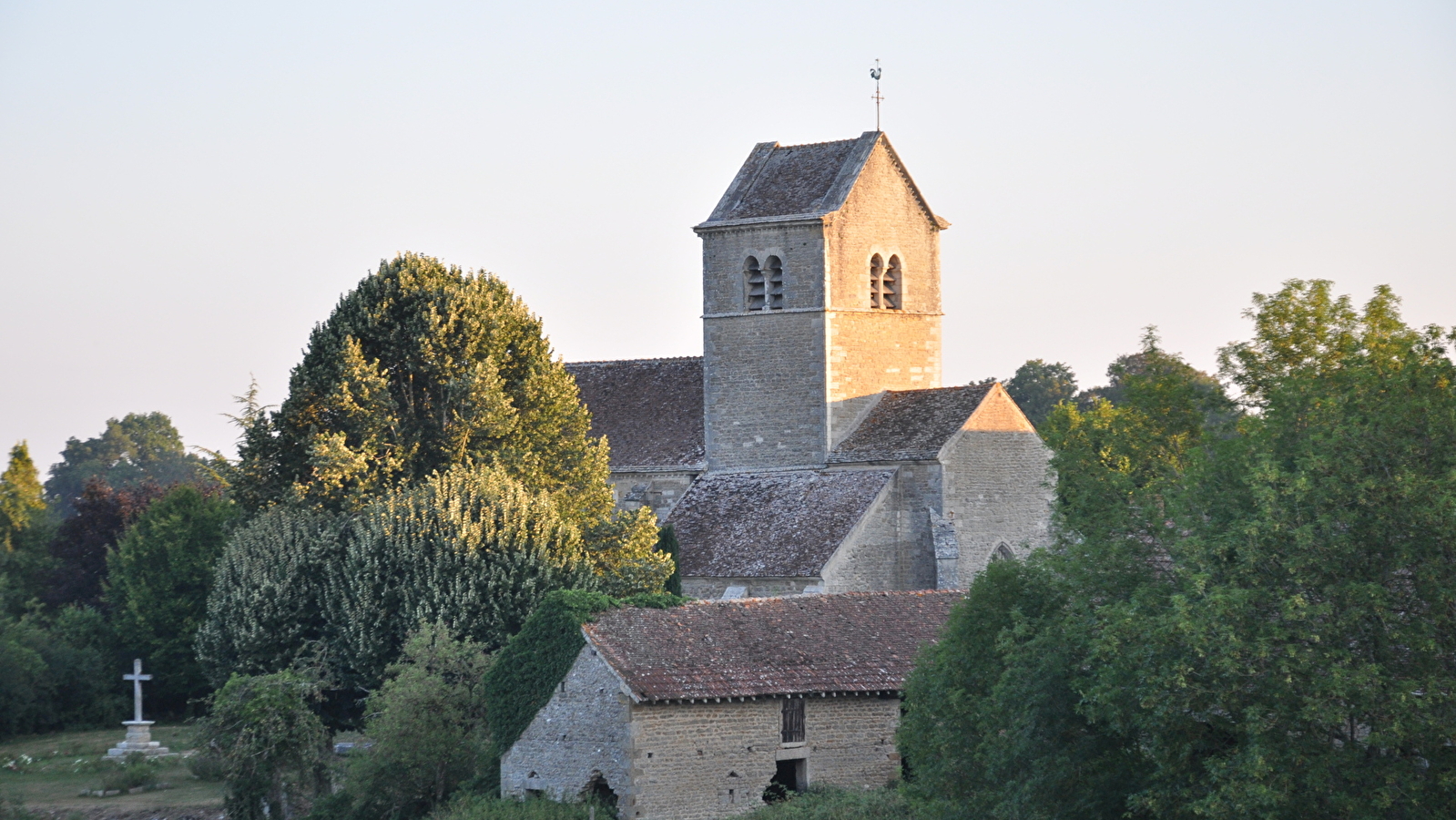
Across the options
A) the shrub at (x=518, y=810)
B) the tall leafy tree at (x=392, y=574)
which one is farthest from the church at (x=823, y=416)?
the shrub at (x=518, y=810)

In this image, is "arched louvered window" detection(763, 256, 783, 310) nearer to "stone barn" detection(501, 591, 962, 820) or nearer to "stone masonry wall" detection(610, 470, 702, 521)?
"stone masonry wall" detection(610, 470, 702, 521)

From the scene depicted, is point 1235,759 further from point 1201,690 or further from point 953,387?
point 953,387

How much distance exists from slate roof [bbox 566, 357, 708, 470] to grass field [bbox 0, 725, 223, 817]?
1210cm

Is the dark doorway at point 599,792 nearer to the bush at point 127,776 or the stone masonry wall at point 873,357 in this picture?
the bush at point 127,776

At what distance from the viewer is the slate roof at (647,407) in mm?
40562

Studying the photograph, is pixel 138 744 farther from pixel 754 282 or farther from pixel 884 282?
pixel 884 282

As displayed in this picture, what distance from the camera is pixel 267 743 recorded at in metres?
28.8

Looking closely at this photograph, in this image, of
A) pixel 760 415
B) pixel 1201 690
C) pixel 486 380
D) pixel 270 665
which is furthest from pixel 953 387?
pixel 1201 690

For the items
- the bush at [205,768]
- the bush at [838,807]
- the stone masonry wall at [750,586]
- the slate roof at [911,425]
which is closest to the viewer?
the bush at [838,807]

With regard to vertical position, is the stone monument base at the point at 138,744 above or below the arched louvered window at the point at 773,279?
below

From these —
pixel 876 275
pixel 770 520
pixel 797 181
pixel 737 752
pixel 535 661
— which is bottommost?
pixel 737 752

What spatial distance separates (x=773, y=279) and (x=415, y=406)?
9.39 metres

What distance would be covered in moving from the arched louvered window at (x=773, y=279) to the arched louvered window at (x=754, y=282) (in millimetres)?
193

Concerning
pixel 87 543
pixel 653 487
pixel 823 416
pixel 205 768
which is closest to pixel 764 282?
pixel 823 416
